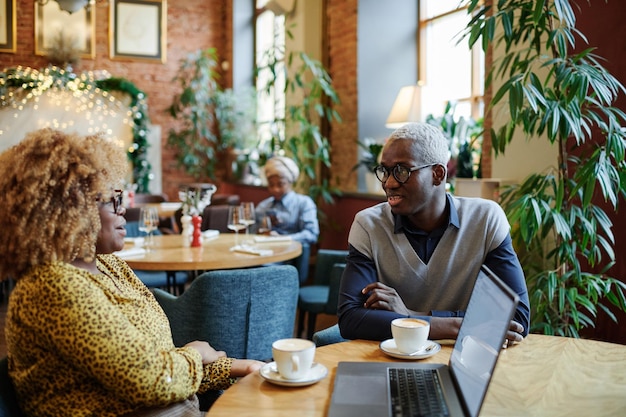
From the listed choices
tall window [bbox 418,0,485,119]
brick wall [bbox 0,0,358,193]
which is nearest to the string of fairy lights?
brick wall [bbox 0,0,358,193]

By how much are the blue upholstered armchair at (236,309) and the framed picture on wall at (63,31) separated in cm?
814

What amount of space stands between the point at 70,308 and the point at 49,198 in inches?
10.4

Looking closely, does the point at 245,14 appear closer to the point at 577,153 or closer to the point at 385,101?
the point at 385,101

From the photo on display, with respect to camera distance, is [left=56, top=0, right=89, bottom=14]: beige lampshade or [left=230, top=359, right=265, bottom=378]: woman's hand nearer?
[left=230, top=359, right=265, bottom=378]: woman's hand

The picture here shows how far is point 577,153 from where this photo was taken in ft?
11.5

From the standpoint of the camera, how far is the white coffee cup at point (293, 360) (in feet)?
4.75

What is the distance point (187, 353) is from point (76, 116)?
29.3 ft

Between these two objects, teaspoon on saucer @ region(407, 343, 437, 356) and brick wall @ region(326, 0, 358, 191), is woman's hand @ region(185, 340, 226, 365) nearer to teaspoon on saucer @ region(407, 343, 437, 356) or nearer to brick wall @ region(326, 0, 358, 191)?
teaspoon on saucer @ region(407, 343, 437, 356)

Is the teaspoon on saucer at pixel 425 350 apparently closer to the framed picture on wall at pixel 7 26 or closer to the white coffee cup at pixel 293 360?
the white coffee cup at pixel 293 360

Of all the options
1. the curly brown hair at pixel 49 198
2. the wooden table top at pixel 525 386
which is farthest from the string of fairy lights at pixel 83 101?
the wooden table top at pixel 525 386

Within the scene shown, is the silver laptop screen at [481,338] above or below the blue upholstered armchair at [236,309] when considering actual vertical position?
above

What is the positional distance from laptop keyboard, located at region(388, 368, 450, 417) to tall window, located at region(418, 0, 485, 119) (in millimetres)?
3819

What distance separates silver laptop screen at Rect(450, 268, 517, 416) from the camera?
45.9 inches

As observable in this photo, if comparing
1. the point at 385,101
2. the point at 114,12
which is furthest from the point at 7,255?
the point at 114,12
